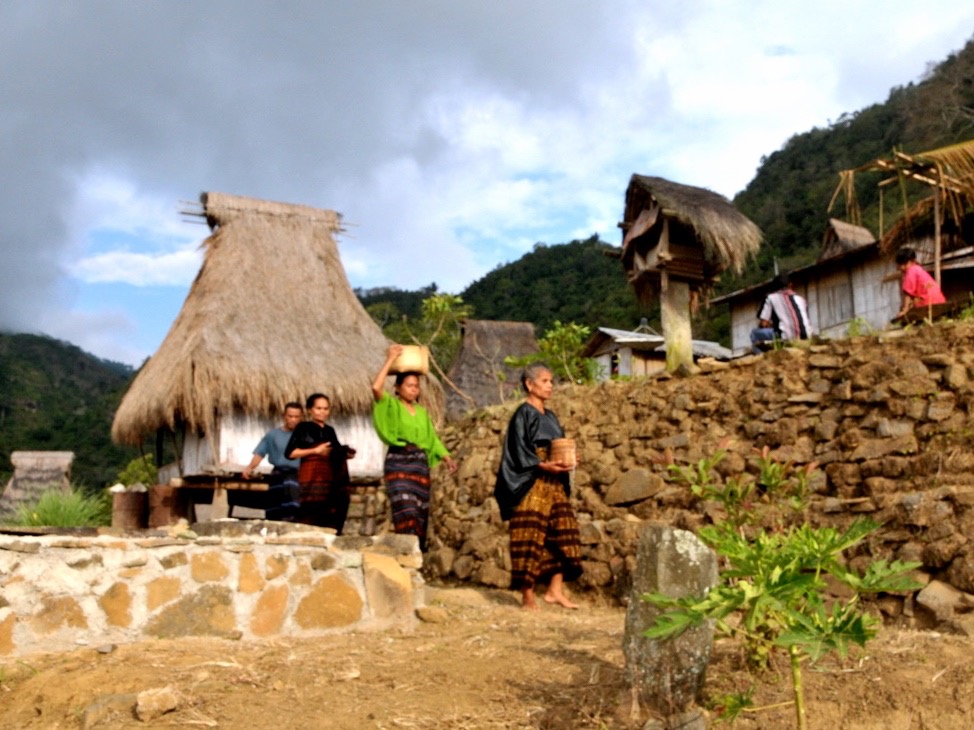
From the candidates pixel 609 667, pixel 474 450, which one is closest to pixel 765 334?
pixel 474 450

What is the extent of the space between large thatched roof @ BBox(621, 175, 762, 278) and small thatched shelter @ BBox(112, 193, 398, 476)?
561 cm

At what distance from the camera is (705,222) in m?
6.95

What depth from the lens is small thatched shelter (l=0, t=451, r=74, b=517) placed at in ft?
51.4

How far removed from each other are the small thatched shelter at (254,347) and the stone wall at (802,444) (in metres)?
4.62

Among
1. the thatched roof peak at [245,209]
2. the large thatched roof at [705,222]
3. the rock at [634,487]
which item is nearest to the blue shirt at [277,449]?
the rock at [634,487]

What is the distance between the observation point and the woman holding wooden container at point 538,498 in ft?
17.2

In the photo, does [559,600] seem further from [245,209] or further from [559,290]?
[559,290]

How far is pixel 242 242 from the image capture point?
13.4 metres

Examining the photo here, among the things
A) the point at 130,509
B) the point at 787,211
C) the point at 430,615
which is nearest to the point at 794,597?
the point at 430,615

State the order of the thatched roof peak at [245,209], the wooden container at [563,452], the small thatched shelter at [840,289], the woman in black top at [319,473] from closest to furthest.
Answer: the wooden container at [563,452] → the woman in black top at [319,473] → the thatched roof peak at [245,209] → the small thatched shelter at [840,289]

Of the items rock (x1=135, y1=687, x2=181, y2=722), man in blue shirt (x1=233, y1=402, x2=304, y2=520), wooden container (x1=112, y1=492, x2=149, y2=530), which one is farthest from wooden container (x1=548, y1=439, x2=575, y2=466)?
wooden container (x1=112, y1=492, x2=149, y2=530)

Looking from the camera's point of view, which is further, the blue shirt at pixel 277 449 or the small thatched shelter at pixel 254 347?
the small thatched shelter at pixel 254 347

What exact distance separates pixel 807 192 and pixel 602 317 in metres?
9.92

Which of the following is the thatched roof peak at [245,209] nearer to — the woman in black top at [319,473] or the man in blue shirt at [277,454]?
the man in blue shirt at [277,454]
